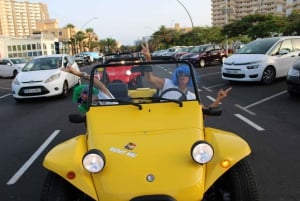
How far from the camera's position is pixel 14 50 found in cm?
6116

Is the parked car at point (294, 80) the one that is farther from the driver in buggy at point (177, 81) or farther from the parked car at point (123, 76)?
the parked car at point (123, 76)

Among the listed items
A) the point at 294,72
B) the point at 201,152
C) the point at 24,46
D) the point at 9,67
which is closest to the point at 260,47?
the point at 294,72

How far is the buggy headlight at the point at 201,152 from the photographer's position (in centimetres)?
314

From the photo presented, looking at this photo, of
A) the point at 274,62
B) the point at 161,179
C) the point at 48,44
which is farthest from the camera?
the point at 48,44

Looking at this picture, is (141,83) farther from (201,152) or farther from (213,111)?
A: (201,152)

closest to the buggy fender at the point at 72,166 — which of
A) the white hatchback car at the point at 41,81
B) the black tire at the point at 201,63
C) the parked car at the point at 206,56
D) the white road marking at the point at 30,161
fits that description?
the white road marking at the point at 30,161

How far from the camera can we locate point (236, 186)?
10.8 feet

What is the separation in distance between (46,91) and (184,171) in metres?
10.2

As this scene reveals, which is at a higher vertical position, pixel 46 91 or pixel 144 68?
pixel 144 68

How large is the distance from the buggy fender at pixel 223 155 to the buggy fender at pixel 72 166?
0.95 metres

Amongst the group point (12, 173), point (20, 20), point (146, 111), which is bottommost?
point (12, 173)

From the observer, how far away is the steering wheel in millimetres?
4120

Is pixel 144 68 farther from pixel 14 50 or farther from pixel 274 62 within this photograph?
pixel 14 50

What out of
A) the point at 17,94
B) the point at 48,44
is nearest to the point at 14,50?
the point at 48,44
